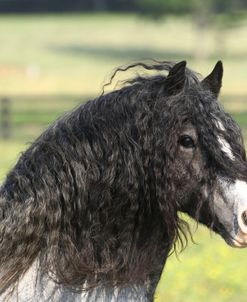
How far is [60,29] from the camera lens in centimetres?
7262

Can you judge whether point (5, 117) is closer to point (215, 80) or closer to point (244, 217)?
point (215, 80)

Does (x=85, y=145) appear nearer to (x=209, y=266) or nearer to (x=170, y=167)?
(x=170, y=167)

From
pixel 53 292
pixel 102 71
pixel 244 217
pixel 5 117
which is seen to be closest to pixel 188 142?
pixel 244 217

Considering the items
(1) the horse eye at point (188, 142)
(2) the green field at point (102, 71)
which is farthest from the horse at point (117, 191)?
(2) the green field at point (102, 71)

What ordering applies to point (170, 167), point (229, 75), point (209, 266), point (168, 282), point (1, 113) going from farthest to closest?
point (229, 75)
point (1, 113)
point (209, 266)
point (168, 282)
point (170, 167)

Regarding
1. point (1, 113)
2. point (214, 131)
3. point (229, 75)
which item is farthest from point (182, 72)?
point (229, 75)

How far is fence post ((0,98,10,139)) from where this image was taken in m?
23.6

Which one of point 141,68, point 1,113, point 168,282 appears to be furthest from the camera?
point 1,113

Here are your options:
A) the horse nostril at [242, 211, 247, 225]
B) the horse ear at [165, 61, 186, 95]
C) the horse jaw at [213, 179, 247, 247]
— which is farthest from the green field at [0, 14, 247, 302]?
the horse nostril at [242, 211, 247, 225]

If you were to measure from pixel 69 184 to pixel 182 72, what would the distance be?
70 centimetres

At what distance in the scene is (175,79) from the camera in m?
4.30

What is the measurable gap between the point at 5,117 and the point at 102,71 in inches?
980

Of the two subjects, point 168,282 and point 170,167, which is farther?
point 168,282

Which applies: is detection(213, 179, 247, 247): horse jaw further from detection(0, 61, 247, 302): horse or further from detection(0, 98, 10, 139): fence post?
detection(0, 98, 10, 139): fence post
